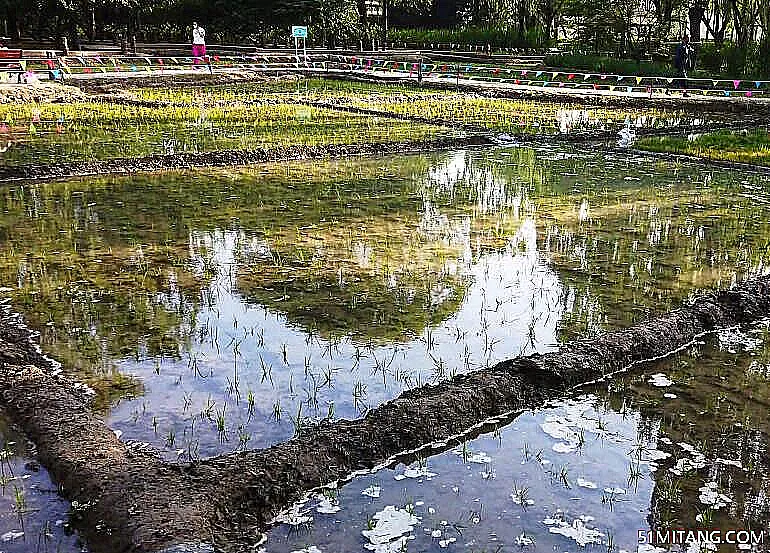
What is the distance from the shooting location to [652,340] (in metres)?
5.26

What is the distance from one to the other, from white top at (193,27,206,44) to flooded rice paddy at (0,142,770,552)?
86.0 ft

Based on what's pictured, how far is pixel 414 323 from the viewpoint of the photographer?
576 centimetres

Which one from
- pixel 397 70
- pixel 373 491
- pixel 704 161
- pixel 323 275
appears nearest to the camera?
pixel 373 491

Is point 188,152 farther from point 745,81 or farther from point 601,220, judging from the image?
point 745,81

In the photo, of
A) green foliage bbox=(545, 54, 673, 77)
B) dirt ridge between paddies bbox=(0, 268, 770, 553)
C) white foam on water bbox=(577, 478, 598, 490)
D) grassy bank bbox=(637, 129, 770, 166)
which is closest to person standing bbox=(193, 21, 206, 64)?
green foliage bbox=(545, 54, 673, 77)

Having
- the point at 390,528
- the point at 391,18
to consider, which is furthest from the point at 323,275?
the point at 391,18

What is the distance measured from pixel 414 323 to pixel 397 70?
25.2 meters

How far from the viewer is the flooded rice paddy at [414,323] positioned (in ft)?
12.0

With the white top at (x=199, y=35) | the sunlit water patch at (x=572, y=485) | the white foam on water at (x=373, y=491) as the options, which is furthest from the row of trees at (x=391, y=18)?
the white foam on water at (x=373, y=491)

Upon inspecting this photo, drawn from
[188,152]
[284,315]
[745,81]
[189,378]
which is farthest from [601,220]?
[745,81]

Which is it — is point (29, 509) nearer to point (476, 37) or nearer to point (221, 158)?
point (221, 158)

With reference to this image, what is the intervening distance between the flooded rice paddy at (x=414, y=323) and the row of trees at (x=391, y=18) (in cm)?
1572

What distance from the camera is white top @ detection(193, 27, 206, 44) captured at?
34.8 m

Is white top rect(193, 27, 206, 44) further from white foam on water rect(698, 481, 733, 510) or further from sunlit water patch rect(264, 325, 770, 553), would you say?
white foam on water rect(698, 481, 733, 510)
